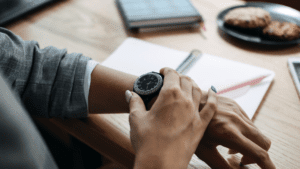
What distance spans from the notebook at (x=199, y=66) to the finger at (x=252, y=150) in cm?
13

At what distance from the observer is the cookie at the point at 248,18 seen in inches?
30.8

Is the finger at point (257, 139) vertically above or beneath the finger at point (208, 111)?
beneath

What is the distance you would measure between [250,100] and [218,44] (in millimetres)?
292

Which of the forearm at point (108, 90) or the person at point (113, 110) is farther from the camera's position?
the forearm at point (108, 90)

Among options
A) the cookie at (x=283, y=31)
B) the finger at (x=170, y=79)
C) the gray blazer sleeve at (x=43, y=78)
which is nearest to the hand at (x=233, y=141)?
the finger at (x=170, y=79)

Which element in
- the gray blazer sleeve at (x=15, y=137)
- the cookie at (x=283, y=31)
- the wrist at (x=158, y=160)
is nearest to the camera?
the gray blazer sleeve at (x=15, y=137)

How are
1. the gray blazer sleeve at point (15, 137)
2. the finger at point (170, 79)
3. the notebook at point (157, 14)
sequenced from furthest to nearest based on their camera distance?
the notebook at point (157, 14), the finger at point (170, 79), the gray blazer sleeve at point (15, 137)

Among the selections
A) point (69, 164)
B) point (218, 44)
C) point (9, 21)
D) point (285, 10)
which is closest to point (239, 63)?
point (218, 44)

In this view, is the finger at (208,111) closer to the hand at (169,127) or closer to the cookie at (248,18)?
the hand at (169,127)

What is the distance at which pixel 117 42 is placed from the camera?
0.82 m

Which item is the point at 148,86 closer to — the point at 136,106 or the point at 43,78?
the point at 136,106

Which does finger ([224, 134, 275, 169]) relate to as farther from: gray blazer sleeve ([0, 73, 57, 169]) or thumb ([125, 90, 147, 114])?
gray blazer sleeve ([0, 73, 57, 169])

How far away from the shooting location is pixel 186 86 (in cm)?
48

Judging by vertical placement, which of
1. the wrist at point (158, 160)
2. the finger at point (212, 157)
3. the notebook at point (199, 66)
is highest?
the wrist at point (158, 160)
